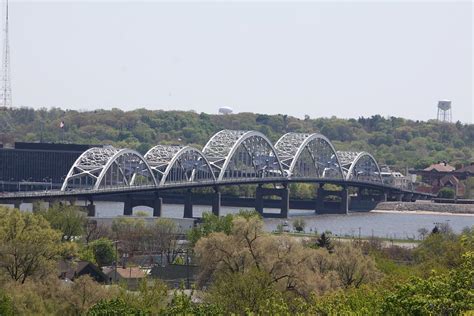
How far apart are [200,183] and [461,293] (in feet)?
362

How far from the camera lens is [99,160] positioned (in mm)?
137875

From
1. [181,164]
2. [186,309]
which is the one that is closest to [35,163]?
[181,164]

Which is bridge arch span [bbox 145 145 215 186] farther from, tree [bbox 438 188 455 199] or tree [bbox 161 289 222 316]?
tree [bbox 161 289 222 316]

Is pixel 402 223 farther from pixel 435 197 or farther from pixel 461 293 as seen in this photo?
pixel 461 293

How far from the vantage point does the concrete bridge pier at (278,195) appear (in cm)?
14562

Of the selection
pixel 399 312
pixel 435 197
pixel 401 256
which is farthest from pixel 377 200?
pixel 399 312

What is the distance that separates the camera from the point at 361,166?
604ft

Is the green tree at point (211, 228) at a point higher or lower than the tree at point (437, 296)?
lower

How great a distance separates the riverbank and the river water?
3.26m

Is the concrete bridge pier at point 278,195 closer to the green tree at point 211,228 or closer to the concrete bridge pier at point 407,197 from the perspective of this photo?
the concrete bridge pier at point 407,197

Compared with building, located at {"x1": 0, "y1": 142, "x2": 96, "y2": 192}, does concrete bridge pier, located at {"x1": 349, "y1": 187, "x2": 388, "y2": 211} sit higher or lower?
lower


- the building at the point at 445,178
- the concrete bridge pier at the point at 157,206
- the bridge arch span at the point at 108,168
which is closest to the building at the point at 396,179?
the building at the point at 445,178

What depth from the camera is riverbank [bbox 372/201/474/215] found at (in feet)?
536

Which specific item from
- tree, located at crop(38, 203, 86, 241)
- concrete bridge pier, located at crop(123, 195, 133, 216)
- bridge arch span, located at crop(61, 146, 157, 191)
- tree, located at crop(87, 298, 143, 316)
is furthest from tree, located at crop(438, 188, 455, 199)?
tree, located at crop(87, 298, 143, 316)
